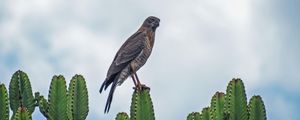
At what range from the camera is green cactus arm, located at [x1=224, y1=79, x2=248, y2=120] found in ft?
24.9

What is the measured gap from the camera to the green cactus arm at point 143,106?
7.19 metres

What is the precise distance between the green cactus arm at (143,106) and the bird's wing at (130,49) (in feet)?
9.71

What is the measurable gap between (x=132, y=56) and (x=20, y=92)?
2223 millimetres

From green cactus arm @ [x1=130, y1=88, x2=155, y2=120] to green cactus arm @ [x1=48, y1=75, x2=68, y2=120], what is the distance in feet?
3.45

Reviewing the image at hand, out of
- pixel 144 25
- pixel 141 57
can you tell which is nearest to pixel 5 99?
pixel 141 57

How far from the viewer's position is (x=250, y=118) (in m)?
7.59

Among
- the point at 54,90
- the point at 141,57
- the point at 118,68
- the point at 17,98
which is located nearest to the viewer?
the point at 54,90

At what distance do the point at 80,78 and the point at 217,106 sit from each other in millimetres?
1677

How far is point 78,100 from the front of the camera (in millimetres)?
8039

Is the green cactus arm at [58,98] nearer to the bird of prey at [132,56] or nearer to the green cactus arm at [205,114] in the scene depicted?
the bird of prey at [132,56]

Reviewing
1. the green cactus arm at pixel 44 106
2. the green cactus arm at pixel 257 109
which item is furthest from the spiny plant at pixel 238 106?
the green cactus arm at pixel 44 106

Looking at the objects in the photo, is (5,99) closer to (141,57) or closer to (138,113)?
(138,113)

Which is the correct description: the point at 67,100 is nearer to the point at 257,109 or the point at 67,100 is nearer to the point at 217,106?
the point at 217,106

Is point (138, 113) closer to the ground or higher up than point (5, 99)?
closer to the ground
